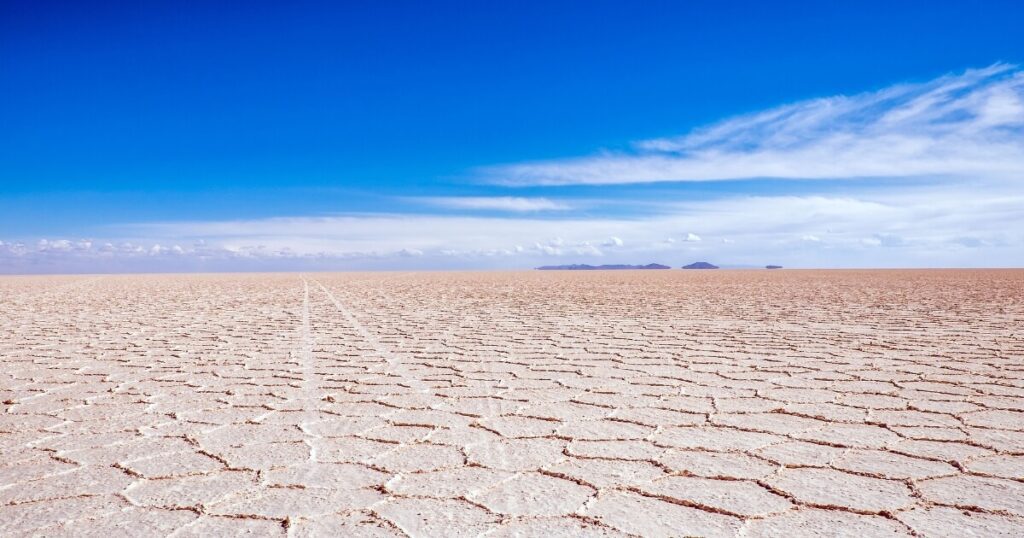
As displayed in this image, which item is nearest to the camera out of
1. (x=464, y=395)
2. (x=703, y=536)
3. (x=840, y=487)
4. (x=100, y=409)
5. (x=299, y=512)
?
(x=703, y=536)

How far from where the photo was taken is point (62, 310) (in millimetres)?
9805

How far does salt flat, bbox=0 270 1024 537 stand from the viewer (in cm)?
194

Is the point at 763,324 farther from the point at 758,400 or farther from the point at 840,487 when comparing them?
the point at 840,487

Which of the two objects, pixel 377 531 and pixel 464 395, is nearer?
pixel 377 531

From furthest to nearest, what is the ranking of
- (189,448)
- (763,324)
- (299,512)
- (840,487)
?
(763,324) < (189,448) < (840,487) < (299,512)

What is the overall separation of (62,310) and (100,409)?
7.62m

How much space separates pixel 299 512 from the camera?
6.43 feet

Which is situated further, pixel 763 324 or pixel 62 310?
pixel 62 310

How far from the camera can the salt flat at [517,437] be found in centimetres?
194

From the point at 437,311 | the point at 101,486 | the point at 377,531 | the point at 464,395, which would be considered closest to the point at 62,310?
the point at 437,311

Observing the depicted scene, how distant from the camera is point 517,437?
108 inches

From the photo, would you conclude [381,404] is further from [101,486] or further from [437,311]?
[437,311]

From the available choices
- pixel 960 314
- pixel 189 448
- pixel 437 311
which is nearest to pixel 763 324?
pixel 960 314

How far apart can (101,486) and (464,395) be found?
1672mm
